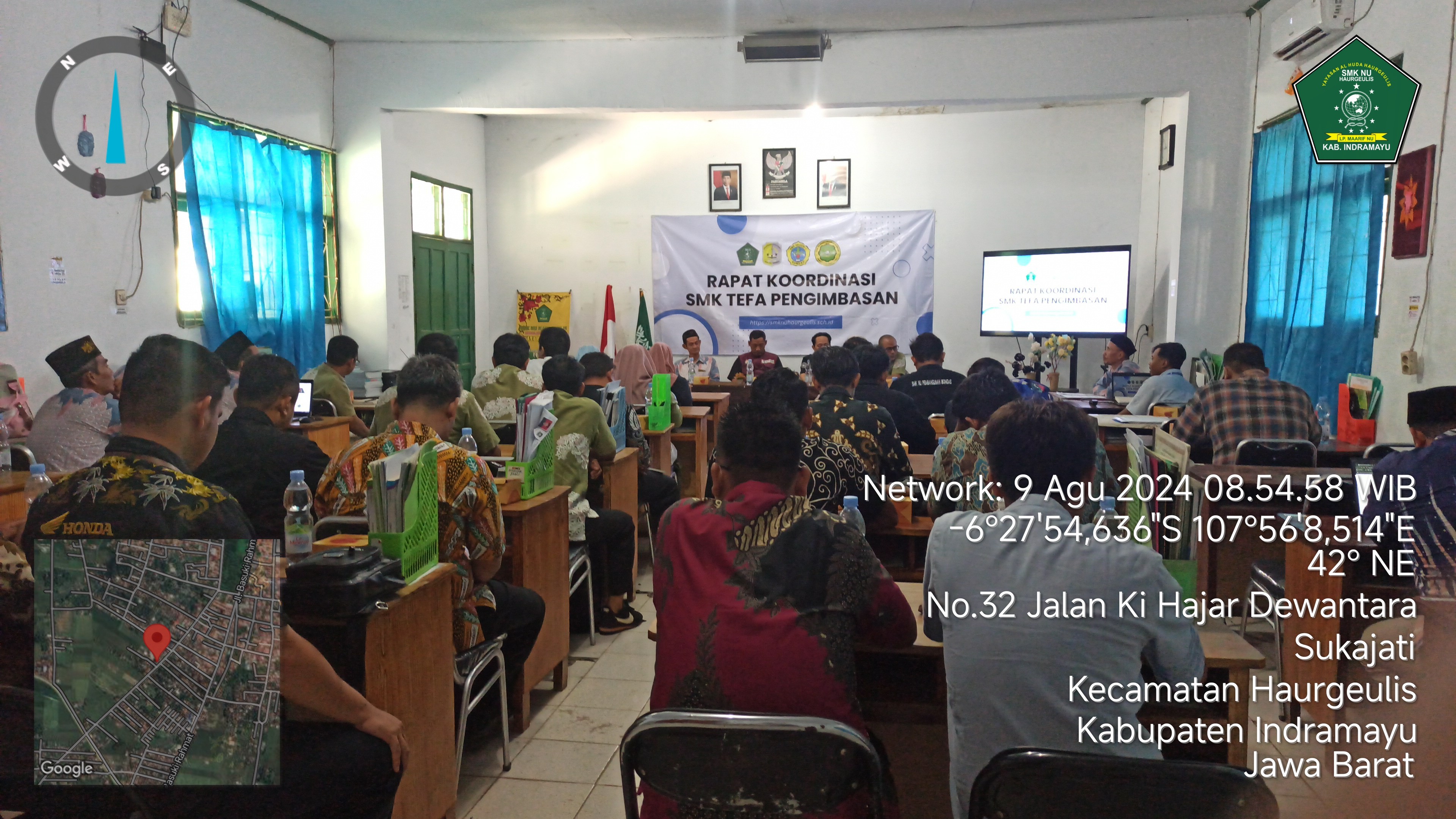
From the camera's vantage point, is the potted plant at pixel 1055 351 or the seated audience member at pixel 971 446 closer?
the seated audience member at pixel 971 446

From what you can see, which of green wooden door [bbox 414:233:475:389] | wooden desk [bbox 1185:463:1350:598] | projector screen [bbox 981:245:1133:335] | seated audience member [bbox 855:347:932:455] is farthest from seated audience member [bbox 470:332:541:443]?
projector screen [bbox 981:245:1133:335]

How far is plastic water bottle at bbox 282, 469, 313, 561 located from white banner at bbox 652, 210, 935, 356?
6579 millimetres

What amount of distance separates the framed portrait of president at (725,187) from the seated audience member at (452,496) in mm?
6692

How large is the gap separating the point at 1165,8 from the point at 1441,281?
300 cm

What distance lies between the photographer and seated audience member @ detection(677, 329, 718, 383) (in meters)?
8.64

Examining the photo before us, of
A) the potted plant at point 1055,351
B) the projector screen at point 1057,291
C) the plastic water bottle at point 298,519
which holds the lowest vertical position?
the plastic water bottle at point 298,519

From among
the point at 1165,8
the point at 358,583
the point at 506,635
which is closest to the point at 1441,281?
the point at 1165,8

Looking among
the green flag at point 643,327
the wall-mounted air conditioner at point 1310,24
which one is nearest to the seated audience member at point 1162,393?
the wall-mounted air conditioner at point 1310,24

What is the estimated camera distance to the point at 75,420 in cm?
395

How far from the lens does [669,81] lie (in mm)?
7031

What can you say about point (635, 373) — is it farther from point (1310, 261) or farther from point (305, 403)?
point (1310, 261)

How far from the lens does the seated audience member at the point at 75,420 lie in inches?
153

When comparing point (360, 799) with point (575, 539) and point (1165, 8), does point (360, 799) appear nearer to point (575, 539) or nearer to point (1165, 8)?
point (575, 539)
